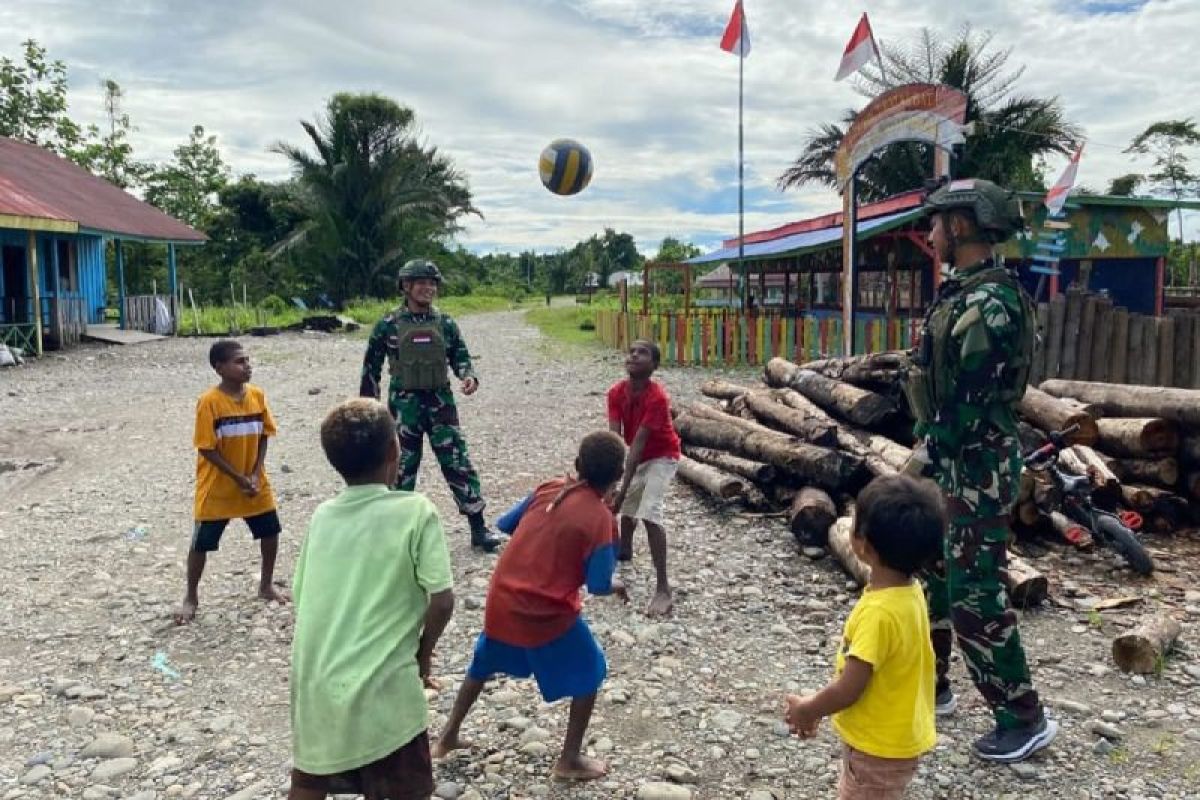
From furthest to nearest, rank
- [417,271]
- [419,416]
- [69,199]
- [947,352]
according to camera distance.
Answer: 1. [69,199]
2. [419,416]
3. [417,271]
4. [947,352]

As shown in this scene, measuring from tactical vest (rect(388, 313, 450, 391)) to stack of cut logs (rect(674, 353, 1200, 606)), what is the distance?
251 cm

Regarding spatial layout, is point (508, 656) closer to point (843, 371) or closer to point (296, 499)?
point (296, 499)

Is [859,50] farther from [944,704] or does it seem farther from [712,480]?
[944,704]

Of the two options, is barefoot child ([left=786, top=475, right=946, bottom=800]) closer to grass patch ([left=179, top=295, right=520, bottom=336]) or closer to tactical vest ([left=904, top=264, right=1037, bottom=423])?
tactical vest ([left=904, top=264, right=1037, bottom=423])

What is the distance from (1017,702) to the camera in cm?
355

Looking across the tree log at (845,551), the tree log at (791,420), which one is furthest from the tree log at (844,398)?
the tree log at (845,551)

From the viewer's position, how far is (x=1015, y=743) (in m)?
3.55

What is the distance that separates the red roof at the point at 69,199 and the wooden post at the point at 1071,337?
59.4ft

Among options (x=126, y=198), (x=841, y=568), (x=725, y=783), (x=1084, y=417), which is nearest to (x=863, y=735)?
(x=725, y=783)

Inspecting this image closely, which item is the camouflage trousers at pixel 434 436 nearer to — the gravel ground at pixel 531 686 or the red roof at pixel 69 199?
the gravel ground at pixel 531 686

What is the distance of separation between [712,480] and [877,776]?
4.96 m

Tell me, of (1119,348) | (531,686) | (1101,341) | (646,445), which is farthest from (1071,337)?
(531,686)

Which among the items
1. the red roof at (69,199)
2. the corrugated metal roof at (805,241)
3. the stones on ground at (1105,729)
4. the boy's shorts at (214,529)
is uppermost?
the red roof at (69,199)

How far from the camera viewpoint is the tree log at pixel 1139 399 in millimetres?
6633
